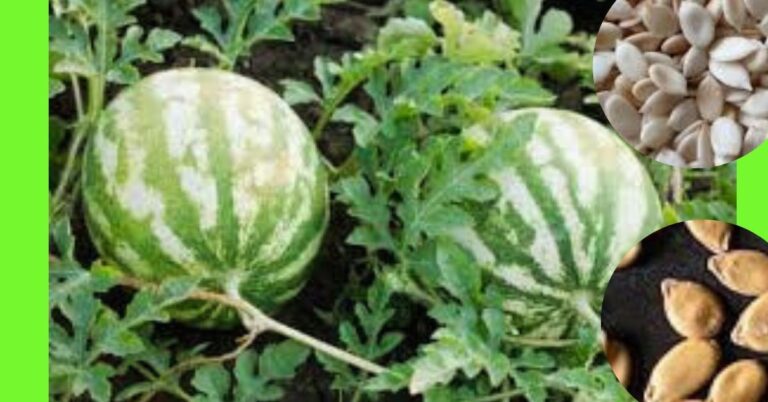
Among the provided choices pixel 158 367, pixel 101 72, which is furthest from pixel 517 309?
pixel 101 72

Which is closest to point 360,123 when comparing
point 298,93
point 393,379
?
point 298,93

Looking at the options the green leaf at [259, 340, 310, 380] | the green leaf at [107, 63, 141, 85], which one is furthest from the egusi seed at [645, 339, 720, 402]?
the green leaf at [107, 63, 141, 85]

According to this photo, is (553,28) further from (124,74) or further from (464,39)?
(124,74)

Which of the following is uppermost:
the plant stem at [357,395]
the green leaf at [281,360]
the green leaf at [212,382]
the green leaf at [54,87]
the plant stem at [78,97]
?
the green leaf at [54,87]

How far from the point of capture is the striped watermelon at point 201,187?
2.63 m

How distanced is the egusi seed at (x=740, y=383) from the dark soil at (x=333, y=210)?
0.52 m

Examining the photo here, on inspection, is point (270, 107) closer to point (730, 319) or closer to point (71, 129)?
point (71, 129)

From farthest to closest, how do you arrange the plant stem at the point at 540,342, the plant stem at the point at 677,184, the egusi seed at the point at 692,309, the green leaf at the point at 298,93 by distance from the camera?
the plant stem at the point at 677,184 → the green leaf at the point at 298,93 → the plant stem at the point at 540,342 → the egusi seed at the point at 692,309

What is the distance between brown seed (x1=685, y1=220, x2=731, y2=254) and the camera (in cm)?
267

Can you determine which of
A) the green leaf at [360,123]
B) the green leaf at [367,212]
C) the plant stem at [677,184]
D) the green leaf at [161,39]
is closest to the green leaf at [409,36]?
the green leaf at [360,123]

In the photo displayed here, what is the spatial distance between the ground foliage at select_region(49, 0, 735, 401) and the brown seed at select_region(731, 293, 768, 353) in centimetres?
20

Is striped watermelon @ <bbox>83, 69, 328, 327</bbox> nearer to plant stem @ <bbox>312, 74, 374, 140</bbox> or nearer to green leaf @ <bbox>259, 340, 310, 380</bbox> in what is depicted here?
green leaf @ <bbox>259, 340, 310, 380</bbox>

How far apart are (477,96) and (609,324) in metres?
0.44

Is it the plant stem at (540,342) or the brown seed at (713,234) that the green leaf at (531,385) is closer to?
the plant stem at (540,342)
